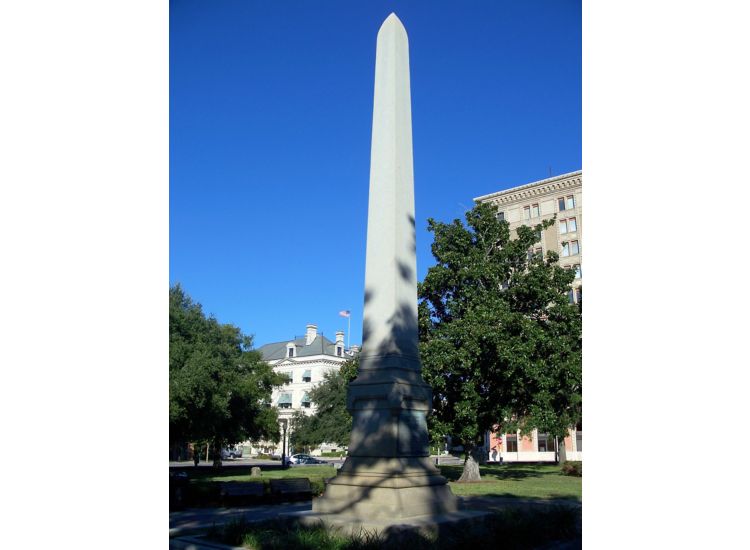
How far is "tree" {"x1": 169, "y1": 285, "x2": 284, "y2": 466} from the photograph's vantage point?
3009 centimetres

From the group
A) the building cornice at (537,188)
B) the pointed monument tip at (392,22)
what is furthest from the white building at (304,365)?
the pointed monument tip at (392,22)

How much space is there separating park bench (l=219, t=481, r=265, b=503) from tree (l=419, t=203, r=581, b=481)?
9.03 m

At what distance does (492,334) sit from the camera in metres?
25.3

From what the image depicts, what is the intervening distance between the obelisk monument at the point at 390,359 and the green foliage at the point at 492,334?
1322 cm

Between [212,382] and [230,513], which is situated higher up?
[212,382]

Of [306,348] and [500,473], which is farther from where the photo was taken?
[306,348]

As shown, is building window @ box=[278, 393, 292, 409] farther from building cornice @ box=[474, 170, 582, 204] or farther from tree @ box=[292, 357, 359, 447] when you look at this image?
building cornice @ box=[474, 170, 582, 204]

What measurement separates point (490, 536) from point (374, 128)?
8.59m

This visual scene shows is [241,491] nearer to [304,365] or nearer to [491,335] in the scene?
[491,335]

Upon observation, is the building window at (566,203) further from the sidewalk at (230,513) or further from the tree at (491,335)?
the sidewalk at (230,513)

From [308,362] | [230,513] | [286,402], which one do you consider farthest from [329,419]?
[230,513]
